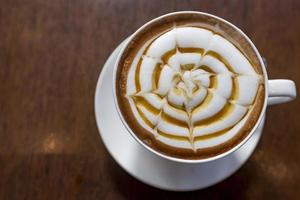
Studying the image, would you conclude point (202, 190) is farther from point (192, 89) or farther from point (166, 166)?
point (192, 89)

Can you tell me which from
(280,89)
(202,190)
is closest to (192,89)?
(280,89)

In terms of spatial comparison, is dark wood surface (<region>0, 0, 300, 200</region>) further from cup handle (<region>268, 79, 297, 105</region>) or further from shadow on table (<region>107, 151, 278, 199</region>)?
cup handle (<region>268, 79, 297, 105</region>)

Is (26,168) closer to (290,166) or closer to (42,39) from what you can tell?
(42,39)

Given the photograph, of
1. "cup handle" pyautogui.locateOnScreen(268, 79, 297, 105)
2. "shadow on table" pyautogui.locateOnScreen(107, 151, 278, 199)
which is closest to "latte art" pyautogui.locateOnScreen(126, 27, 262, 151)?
"cup handle" pyautogui.locateOnScreen(268, 79, 297, 105)

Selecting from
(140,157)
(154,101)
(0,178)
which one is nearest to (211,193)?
(140,157)

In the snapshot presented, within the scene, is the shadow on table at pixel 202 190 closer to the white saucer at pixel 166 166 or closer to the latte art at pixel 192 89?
the white saucer at pixel 166 166

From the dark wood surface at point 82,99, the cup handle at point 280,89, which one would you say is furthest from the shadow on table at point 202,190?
the cup handle at point 280,89
